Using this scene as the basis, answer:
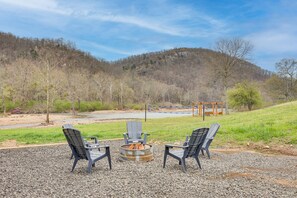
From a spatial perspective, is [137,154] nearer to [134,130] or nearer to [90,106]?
[134,130]

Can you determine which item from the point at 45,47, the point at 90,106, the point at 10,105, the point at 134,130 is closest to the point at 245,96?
the point at 134,130

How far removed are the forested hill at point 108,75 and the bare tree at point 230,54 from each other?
2.12 feet

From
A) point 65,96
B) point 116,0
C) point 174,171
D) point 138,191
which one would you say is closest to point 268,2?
point 116,0

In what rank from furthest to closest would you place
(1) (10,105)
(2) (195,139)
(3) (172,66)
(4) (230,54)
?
(3) (172,66)
(1) (10,105)
(4) (230,54)
(2) (195,139)

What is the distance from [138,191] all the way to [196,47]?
109496mm

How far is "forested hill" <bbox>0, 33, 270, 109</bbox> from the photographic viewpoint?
45.4 meters

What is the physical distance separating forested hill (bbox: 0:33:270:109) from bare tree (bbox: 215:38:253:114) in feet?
2.12

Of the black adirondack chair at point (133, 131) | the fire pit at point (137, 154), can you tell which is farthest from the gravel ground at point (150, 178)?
the black adirondack chair at point (133, 131)

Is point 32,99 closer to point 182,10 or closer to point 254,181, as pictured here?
A: point 182,10

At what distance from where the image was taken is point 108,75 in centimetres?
8331

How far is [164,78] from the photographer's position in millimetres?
99562

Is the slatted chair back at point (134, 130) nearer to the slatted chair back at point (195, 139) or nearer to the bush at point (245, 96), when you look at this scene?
the slatted chair back at point (195, 139)

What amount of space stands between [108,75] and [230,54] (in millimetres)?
56437

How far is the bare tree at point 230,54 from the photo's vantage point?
30344 mm
